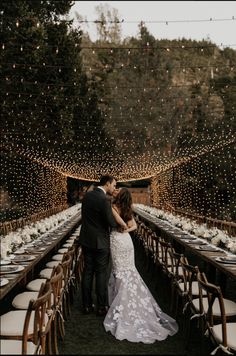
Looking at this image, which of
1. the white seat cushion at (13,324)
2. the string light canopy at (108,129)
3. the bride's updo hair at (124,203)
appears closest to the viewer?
the white seat cushion at (13,324)

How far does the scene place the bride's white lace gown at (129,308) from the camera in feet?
15.0

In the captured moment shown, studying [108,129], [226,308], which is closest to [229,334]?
[226,308]

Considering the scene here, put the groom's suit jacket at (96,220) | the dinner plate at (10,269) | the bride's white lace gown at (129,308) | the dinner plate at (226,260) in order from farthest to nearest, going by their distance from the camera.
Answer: the groom's suit jacket at (96,220)
the dinner plate at (226,260)
the bride's white lace gown at (129,308)
the dinner plate at (10,269)

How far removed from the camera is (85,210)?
5.29 meters

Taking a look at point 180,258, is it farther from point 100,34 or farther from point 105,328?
point 100,34

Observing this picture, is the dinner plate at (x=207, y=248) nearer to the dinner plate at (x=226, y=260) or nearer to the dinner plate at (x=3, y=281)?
the dinner plate at (x=226, y=260)

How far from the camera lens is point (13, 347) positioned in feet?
10.7

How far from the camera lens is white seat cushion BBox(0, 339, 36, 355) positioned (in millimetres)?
3171

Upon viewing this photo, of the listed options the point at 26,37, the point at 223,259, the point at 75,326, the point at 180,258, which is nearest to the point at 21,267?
the point at 75,326

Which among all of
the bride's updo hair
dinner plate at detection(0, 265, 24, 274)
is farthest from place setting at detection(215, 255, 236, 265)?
dinner plate at detection(0, 265, 24, 274)

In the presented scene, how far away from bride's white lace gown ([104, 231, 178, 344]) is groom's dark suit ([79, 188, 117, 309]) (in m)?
0.21

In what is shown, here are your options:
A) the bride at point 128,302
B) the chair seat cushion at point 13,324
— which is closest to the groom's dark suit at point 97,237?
the bride at point 128,302

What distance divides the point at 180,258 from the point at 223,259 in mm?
548

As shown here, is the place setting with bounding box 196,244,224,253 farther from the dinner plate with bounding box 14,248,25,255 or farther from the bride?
the dinner plate with bounding box 14,248,25,255
